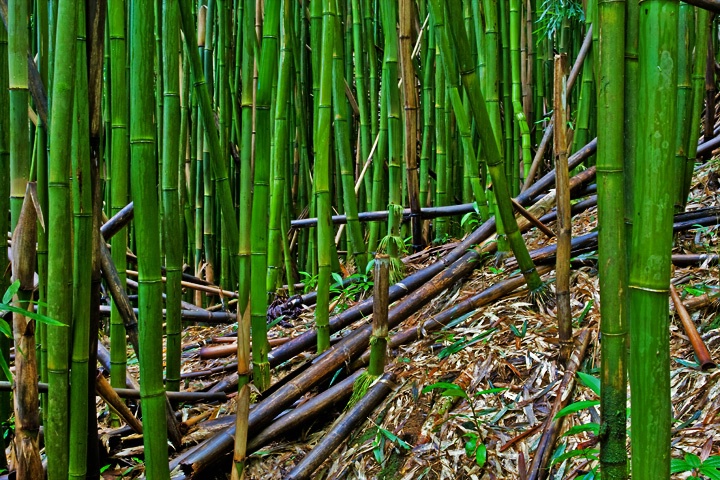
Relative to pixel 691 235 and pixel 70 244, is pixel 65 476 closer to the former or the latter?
pixel 70 244

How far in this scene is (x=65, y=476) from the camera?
0.84 metres

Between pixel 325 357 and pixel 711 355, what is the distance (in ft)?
2.38

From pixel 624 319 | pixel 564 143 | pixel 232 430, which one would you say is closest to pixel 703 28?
pixel 564 143

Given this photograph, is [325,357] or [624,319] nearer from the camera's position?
[624,319]

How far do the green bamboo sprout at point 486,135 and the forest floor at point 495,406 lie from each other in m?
0.11

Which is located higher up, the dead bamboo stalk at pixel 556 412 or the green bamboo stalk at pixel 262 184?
the green bamboo stalk at pixel 262 184

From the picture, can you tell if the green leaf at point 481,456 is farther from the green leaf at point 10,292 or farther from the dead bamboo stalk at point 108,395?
the green leaf at point 10,292

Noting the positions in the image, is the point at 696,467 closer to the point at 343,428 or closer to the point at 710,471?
the point at 710,471

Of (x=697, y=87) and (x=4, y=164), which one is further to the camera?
(x=697, y=87)

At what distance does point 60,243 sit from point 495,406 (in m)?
0.75

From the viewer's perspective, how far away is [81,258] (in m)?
0.85

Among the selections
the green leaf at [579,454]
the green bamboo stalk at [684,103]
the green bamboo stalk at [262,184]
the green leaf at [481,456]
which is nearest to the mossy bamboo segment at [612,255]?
the green leaf at [579,454]

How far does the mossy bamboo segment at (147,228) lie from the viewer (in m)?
0.84

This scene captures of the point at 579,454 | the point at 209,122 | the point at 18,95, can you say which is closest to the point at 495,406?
the point at 579,454
